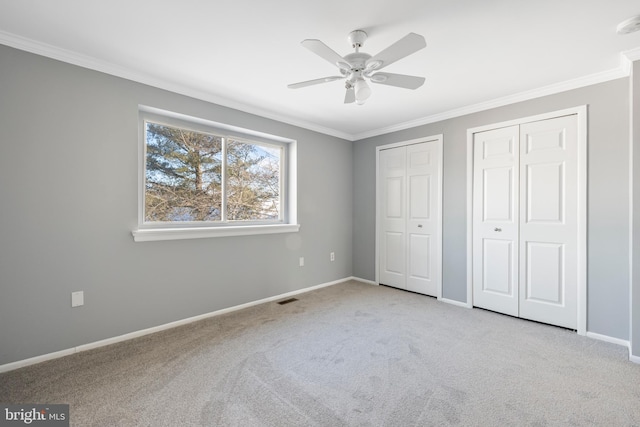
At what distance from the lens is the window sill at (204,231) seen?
262cm

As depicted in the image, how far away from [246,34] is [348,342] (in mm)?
2539

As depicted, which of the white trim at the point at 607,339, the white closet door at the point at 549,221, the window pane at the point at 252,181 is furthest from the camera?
the window pane at the point at 252,181

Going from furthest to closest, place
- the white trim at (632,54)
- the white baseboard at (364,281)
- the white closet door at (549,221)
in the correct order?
the white baseboard at (364,281), the white closet door at (549,221), the white trim at (632,54)

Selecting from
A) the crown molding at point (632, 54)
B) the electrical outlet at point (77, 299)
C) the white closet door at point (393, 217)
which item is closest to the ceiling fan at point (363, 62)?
the crown molding at point (632, 54)

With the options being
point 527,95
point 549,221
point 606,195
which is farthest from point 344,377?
point 527,95

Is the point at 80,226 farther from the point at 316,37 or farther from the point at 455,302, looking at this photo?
the point at 455,302

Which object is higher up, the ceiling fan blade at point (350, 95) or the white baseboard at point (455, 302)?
the ceiling fan blade at point (350, 95)

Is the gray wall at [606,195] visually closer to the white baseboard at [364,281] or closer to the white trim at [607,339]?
the white trim at [607,339]

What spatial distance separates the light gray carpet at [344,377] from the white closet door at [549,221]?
26 cm

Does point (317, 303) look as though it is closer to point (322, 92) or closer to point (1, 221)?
point (322, 92)

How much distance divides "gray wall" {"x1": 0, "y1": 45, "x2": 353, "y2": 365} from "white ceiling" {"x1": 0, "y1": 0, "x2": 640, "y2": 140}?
0.21 metres

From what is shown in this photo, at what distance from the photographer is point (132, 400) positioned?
5.70 feet
